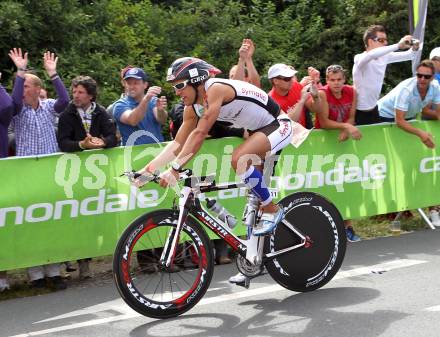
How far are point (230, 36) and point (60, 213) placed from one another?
713 centimetres

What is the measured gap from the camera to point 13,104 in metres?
8.12

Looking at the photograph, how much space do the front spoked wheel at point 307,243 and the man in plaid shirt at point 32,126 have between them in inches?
84.8

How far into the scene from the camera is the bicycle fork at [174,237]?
6531 mm

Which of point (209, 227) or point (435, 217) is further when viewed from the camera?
point (435, 217)

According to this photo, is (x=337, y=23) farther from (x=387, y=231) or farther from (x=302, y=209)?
(x=302, y=209)

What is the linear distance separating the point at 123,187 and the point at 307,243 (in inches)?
78.7

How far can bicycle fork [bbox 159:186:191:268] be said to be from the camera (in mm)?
6531

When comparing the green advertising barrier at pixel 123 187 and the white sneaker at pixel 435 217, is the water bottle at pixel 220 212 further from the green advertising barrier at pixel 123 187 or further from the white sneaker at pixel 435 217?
the white sneaker at pixel 435 217

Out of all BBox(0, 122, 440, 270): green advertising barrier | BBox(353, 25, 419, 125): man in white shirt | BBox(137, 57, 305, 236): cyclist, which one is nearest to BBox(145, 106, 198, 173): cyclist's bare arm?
BBox(137, 57, 305, 236): cyclist

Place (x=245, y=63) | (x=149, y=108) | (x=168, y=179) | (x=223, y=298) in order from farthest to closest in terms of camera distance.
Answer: (x=245, y=63)
(x=149, y=108)
(x=223, y=298)
(x=168, y=179)

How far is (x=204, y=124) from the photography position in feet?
21.2

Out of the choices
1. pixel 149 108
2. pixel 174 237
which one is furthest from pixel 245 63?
pixel 174 237

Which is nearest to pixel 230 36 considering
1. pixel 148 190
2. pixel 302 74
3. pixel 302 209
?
pixel 302 74

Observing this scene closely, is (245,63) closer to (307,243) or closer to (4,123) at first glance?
(4,123)
